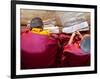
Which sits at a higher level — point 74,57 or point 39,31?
point 39,31

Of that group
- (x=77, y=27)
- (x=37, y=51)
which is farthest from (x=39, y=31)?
(x=77, y=27)

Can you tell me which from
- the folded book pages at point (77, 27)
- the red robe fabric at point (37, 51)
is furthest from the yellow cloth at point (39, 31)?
the folded book pages at point (77, 27)

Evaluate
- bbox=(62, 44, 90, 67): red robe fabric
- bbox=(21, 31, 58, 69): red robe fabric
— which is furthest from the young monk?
bbox=(21, 31, 58, 69): red robe fabric

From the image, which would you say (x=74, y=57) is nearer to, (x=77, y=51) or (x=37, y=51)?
(x=77, y=51)

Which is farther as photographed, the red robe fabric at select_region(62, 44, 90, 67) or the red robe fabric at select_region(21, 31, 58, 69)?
the red robe fabric at select_region(62, 44, 90, 67)

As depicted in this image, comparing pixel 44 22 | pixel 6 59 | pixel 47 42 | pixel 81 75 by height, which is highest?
pixel 44 22

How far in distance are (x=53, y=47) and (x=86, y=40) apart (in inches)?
13.4

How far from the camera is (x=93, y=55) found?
6.61ft

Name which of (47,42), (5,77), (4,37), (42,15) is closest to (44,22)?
(42,15)

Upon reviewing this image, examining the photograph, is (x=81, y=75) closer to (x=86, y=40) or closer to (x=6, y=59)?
(x=86, y=40)

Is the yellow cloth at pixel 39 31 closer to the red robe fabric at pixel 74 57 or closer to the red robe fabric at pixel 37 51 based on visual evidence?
the red robe fabric at pixel 37 51

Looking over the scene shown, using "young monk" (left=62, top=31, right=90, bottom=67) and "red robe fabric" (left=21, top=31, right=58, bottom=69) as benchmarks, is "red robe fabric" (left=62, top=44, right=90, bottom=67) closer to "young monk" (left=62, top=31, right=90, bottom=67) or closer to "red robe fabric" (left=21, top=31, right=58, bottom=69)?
"young monk" (left=62, top=31, right=90, bottom=67)

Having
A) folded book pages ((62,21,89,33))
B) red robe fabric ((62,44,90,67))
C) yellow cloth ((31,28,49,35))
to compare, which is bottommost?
red robe fabric ((62,44,90,67))

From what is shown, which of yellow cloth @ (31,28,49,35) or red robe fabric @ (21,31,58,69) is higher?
yellow cloth @ (31,28,49,35)
